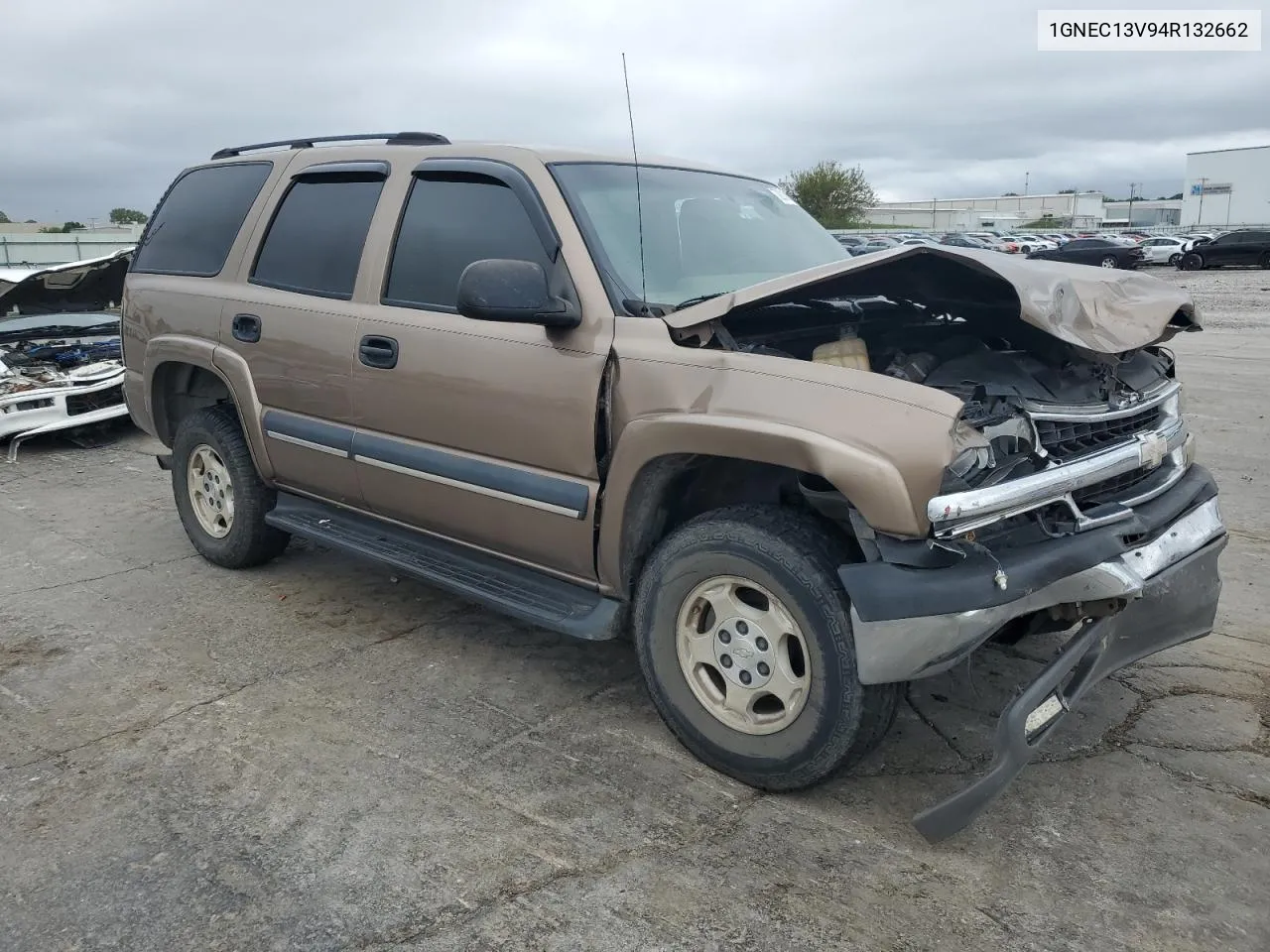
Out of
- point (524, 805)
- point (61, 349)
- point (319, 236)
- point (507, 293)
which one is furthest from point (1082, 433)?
point (61, 349)

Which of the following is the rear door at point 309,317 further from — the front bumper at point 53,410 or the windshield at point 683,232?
the front bumper at point 53,410

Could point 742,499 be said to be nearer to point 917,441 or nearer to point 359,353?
point 917,441

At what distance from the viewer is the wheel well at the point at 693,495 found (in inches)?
121

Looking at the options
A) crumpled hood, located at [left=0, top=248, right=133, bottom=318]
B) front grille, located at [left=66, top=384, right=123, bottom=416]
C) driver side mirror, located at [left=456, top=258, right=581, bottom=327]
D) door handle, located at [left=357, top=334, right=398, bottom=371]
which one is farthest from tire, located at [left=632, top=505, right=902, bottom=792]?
crumpled hood, located at [left=0, top=248, right=133, bottom=318]

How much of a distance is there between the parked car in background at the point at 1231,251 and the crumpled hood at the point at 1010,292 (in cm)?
3636

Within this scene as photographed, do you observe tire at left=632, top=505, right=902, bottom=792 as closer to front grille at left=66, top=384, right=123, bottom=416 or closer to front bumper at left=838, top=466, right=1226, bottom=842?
front bumper at left=838, top=466, right=1226, bottom=842

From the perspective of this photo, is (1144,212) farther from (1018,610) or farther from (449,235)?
(1018,610)

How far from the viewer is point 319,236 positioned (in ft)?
14.3

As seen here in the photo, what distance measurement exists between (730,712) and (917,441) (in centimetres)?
106

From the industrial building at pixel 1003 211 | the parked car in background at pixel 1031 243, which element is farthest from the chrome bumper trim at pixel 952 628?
the industrial building at pixel 1003 211

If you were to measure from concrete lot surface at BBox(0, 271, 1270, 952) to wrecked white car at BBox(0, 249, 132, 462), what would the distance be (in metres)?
4.22

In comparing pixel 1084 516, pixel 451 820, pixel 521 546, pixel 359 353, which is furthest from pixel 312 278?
pixel 1084 516

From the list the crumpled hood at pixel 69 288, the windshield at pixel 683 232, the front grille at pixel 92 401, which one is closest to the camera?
the windshield at pixel 683 232

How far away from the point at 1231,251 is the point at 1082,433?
37353 mm
